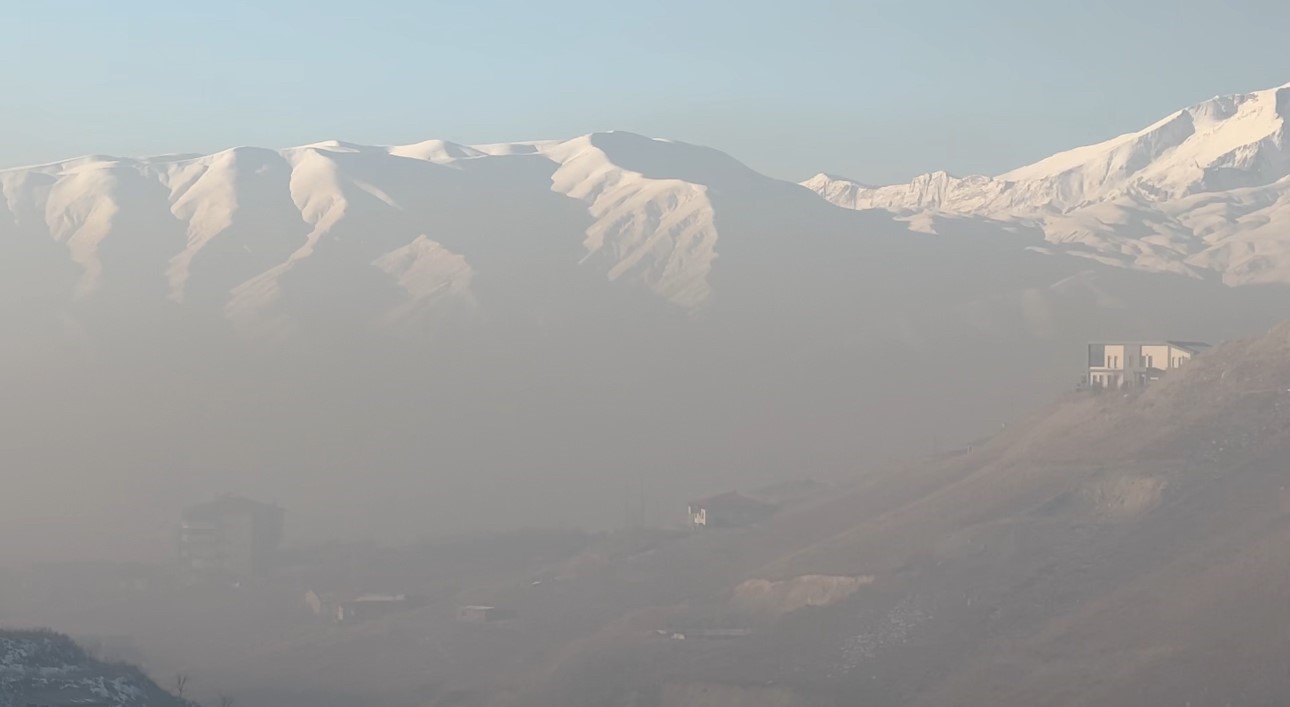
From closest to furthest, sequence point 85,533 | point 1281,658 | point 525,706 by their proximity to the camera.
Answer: point 1281,658
point 525,706
point 85,533

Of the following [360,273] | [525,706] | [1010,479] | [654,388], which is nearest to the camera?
[525,706]

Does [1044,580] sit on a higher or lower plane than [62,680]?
lower

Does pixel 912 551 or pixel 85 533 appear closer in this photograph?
pixel 912 551

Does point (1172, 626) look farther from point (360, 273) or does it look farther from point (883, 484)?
point (360, 273)

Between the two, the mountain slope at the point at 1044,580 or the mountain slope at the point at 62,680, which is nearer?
the mountain slope at the point at 62,680

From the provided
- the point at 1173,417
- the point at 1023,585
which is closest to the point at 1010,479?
the point at 1173,417

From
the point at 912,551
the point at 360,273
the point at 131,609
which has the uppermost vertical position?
the point at 360,273

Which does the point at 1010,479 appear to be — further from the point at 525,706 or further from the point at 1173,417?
the point at 525,706

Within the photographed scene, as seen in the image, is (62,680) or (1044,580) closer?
(62,680)

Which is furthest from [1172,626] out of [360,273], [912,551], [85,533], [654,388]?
[360,273]

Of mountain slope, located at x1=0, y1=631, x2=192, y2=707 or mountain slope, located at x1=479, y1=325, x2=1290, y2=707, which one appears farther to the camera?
mountain slope, located at x1=479, y1=325, x2=1290, y2=707

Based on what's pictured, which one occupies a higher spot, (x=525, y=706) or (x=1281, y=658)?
(x=1281, y=658)
